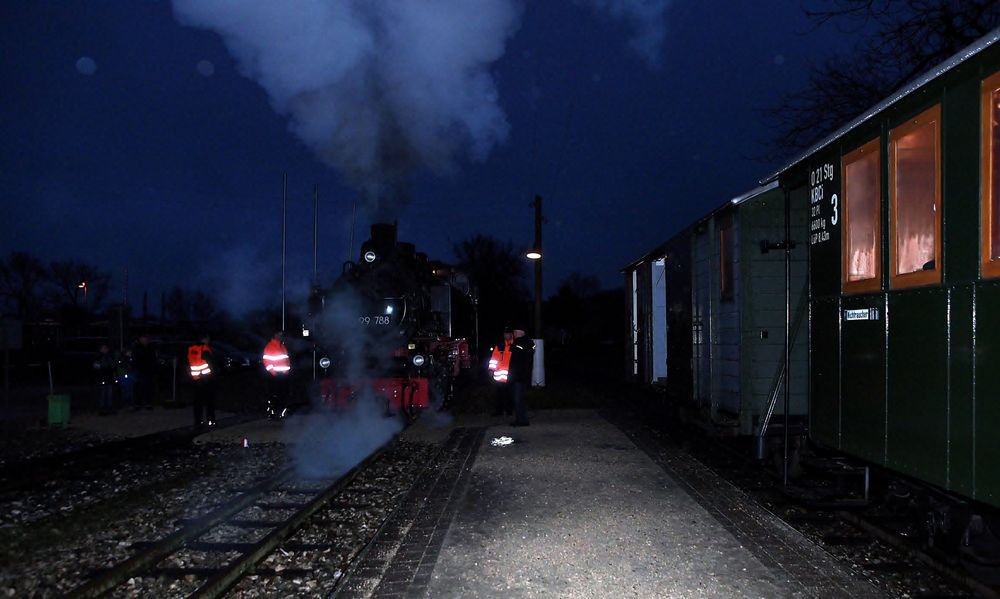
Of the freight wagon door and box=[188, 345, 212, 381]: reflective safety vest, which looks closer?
box=[188, 345, 212, 381]: reflective safety vest

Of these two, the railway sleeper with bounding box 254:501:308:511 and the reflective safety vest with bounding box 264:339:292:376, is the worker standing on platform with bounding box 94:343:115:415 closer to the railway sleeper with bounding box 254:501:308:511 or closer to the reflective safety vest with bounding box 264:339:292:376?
the reflective safety vest with bounding box 264:339:292:376

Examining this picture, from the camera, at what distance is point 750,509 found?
6953mm

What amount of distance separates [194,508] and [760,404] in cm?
580

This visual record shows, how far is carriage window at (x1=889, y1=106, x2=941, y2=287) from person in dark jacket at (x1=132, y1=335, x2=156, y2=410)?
1507 centimetres

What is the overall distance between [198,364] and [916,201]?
1131cm

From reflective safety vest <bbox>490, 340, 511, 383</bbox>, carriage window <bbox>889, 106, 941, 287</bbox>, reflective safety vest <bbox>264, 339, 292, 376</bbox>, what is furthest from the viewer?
reflective safety vest <bbox>490, 340, 511, 383</bbox>

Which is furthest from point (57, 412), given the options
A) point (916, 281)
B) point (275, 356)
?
point (916, 281)

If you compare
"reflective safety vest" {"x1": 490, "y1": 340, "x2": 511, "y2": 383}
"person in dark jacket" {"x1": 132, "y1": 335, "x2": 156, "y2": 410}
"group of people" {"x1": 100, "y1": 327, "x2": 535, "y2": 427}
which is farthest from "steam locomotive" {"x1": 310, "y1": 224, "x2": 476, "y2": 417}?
"person in dark jacket" {"x1": 132, "y1": 335, "x2": 156, "y2": 410}

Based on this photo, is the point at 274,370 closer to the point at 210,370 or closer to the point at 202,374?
the point at 210,370

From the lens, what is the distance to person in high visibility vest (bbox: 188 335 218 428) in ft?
42.9

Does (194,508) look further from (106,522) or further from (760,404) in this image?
(760,404)

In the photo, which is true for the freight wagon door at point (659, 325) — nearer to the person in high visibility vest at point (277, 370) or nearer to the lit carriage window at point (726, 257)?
the lit carriage window at point (726, 257)

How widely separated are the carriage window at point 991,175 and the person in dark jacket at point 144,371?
621 inches

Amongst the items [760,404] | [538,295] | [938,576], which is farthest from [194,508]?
[538,295]
